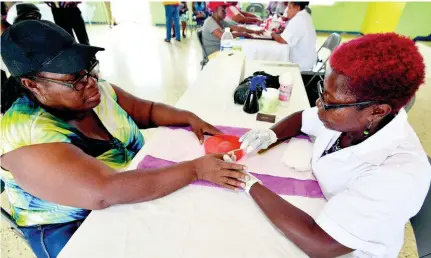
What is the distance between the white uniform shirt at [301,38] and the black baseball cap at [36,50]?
2411 mm

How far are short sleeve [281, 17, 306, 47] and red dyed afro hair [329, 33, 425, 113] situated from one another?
2156mm

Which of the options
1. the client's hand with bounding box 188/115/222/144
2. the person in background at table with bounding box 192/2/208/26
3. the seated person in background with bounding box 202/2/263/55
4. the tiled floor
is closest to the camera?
the client's hand with bounding box 188/115/222/144

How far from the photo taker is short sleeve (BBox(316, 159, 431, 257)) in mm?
623

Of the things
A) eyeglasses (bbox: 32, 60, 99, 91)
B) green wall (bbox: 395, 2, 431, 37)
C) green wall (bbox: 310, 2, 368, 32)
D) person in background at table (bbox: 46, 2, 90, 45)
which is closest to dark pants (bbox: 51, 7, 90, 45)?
person in background at table (bbox: 46, 2, 90, 45)

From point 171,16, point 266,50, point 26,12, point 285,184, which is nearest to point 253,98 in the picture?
point 285,184

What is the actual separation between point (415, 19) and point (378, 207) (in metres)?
7.15

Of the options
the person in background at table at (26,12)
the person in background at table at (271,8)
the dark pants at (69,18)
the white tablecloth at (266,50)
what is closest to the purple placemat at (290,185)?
the white tablecloth at (266,50)

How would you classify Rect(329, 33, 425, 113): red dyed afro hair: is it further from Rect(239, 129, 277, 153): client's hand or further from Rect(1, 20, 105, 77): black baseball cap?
Rect(1, 20, 105, 77): black baseball cap

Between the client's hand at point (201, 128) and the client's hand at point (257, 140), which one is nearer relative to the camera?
the client's hand at point (257, 140)

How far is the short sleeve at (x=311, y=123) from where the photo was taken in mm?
1104

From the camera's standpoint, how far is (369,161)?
73cm

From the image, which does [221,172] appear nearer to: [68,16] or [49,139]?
[49,139]

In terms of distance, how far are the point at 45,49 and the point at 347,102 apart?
0.93 m

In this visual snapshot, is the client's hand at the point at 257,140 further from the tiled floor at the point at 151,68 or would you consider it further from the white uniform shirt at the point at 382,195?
the tiled floor at the point at 151,68
